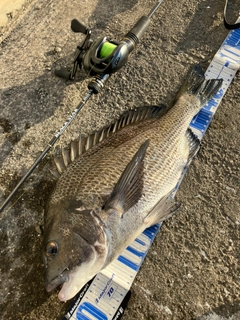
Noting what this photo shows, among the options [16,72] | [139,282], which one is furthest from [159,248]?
[16,72]

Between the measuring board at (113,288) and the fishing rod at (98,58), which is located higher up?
the fishing rod at (98,58)

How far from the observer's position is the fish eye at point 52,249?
1.75 meters

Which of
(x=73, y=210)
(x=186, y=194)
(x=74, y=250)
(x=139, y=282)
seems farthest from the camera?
(x=186, y=194)

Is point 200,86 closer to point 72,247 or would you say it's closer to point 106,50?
point 106,50

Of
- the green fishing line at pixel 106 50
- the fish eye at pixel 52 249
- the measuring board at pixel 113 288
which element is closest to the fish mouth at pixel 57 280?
the fish eye at pixel 52 249

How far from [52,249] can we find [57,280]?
6.4 inches

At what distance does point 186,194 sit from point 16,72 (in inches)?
70.1

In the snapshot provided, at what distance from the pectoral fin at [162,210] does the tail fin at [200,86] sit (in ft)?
2.78

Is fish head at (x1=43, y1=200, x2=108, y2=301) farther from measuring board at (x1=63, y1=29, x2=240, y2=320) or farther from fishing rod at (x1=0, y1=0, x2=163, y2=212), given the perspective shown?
fishing rod at (x1=0, y1=0, x2=163, y2=212)

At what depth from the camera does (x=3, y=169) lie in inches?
99.7

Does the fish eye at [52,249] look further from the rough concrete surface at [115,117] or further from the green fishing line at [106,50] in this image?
the green fishing line at [106,50]

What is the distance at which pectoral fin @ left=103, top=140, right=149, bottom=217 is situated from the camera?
6.23 ft

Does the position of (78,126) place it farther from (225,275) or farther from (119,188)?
(225,275)

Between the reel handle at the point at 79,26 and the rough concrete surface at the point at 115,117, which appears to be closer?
the rough concrete surface at the point at 115,117
